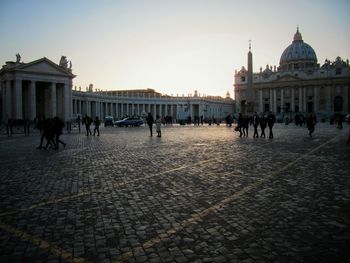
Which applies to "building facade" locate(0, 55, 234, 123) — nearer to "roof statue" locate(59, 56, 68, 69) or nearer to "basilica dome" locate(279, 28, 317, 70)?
"roof statue" locate(59, 56, 68, 69)

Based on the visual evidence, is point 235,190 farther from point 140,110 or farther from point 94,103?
point 140,110

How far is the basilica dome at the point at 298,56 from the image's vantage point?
12506cm

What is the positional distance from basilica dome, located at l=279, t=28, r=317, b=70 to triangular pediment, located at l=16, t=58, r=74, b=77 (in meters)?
90.8

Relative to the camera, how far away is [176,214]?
592cm

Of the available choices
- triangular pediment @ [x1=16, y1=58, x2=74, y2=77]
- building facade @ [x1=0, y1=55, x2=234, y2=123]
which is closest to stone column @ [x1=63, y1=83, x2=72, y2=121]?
building facade @ [x1=0, y1=55, x2=234, y2=123]

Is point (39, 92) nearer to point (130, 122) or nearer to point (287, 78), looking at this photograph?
point (130, 122)

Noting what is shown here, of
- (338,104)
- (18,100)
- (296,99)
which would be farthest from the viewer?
(296,99)

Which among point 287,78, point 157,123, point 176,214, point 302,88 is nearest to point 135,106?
point 287,78

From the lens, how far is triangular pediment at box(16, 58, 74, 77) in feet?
181

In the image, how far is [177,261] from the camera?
407cm

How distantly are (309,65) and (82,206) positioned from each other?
131 meters

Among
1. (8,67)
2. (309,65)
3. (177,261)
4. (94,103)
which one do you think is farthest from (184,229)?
(309,65)

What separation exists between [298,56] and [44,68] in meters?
98.0

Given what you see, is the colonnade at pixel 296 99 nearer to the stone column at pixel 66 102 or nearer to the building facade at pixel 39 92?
the building facade at pixel 39 92
